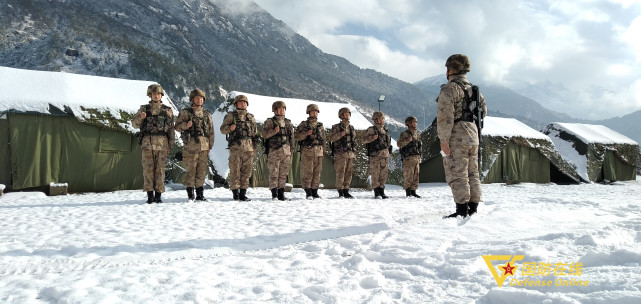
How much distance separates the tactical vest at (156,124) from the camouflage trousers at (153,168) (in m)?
0.30

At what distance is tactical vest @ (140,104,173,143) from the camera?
6.23 metres

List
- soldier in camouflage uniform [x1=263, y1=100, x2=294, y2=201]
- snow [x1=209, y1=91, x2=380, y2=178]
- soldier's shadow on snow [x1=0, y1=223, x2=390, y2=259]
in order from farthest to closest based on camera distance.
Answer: snow [x1=209, y1=91, x2=380, y2=178] → soldier in camouflage uniform [x1=263, y1=100, x2=294, y2=201] → soldier's shadow on snow [x1=0, y1=223, x2=390, y2=259]

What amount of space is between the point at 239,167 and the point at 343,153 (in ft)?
7.07

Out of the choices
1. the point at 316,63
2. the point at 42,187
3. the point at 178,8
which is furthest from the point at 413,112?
the point at 42,187

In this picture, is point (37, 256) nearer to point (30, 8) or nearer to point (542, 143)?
point (542, 143)

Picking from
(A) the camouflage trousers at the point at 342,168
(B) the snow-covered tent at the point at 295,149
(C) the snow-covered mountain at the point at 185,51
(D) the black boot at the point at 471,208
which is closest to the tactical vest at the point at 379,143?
(A) the camouflage trousers at the point at 342,168

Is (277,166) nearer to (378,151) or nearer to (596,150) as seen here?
(378,151)

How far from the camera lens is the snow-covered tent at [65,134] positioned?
26.6ft

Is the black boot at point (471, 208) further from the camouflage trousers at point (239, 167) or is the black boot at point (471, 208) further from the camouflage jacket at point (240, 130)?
the camouflage jacket at point (240, 130)

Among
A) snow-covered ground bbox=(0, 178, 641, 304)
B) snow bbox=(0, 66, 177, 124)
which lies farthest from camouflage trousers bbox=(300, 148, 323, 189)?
snow bbox=(0, 66, 177, 124)

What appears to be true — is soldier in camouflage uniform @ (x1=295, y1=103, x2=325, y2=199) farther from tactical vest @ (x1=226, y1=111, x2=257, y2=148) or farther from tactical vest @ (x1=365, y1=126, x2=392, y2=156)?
tactical vest @ (x1=365, y1=126, x2=392, y2=156)

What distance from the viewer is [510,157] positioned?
1391 cm

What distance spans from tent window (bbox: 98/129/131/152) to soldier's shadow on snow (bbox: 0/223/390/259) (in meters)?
6.62

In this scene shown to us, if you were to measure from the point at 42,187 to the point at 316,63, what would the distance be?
15172 centimetres
